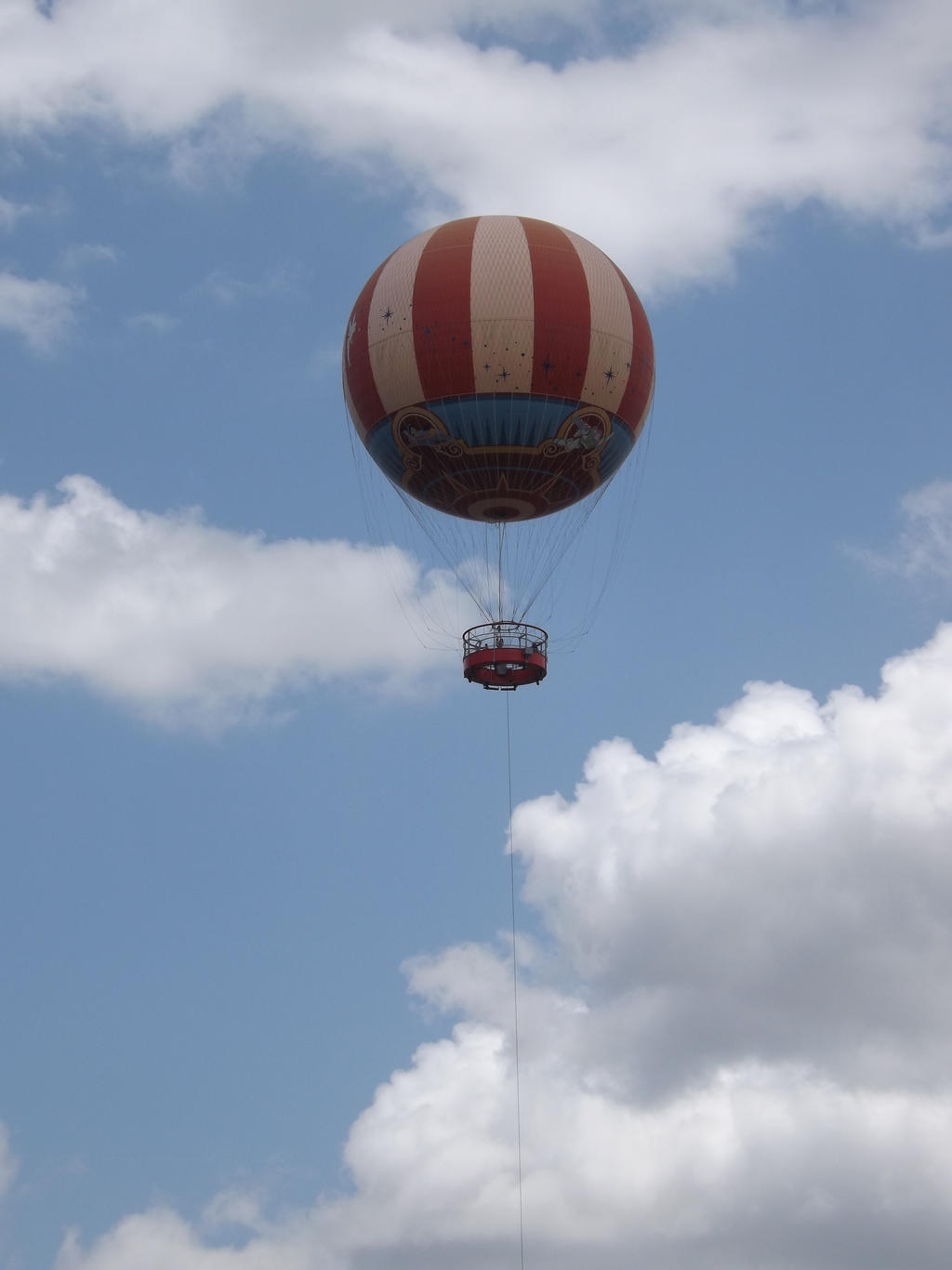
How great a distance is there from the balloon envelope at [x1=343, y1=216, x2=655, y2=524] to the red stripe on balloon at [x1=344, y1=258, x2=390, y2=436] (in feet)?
0.20

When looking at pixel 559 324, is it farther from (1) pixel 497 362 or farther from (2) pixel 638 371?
(2) pixel 638 371

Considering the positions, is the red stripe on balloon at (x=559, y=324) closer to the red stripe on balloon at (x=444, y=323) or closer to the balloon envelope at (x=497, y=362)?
the balloon envelope at (x=497, y=362)

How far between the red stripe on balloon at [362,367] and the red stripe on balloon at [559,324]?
16.1ft

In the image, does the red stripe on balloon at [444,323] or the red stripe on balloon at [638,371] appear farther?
the red stripe on balloon at [638,371]

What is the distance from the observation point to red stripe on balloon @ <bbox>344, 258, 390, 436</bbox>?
6725 centimetres

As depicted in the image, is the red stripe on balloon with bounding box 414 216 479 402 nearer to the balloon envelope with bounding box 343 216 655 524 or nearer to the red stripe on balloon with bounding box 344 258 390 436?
the balloon envelope with bounding box 343 216 655 524

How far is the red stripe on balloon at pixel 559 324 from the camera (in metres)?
65.3

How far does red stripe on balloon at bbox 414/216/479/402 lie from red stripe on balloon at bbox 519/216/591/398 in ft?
6.19

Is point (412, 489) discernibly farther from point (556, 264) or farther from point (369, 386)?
point (556, 264)

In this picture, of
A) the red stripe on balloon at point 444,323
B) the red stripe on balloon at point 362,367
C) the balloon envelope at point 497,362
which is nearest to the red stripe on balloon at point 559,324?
the balloon envelope at point 497,362

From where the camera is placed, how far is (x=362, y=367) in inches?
2657

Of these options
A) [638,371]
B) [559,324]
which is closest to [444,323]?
[559,324]

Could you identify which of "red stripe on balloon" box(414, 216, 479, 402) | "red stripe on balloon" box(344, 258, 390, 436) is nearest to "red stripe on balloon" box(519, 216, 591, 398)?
"red stripe on balloon" box(414, 216, 479, 402)

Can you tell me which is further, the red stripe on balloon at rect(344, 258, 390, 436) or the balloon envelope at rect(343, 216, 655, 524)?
the red stripe on balloon at rect(344, 258, 390, 436)
